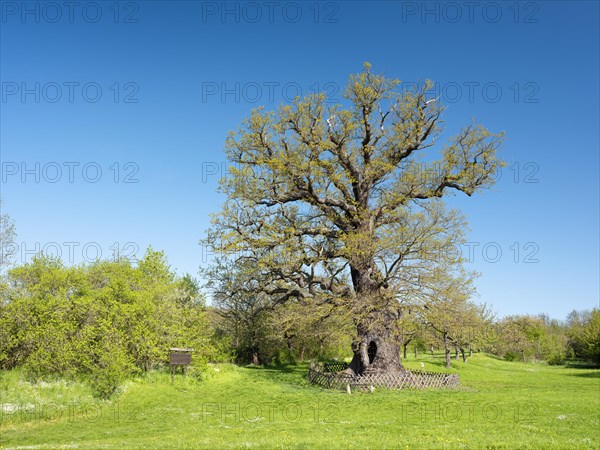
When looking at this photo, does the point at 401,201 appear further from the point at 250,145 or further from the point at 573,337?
the point at 573,337

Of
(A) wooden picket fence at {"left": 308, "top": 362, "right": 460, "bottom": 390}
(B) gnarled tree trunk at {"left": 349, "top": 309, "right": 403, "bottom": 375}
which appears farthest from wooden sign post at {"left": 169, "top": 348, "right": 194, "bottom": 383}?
(B) gnarled tree trunk at {"left": 349, "top": 309, "right": 403, "bottom": 375}

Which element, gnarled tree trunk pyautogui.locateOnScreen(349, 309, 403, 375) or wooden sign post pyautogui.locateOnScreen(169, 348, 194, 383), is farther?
gnarled tree trunk pyautogui.locateOnScreen(349, 309, 403, 375)

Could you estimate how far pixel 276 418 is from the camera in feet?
64.0

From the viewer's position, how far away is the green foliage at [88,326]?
24.8 metres

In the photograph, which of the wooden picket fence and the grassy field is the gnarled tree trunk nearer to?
the wooden picket fence

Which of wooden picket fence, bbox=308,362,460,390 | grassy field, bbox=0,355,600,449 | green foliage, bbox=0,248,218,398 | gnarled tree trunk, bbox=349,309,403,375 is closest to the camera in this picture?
grassy field, bbox=0,355,600,449

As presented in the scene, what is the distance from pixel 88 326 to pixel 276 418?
12985 mm

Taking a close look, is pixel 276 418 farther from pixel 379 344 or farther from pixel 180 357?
pixel 379 344

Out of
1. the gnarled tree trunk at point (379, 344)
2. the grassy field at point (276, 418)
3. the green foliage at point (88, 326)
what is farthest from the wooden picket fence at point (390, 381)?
the green foliage at point (88, 326)

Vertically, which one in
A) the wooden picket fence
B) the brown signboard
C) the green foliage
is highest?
the green foliage

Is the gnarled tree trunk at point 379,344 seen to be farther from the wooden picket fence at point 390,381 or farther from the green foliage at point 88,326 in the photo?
the green foliage at point 88,326

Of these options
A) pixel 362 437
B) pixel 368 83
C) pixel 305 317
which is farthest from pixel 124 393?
pixel 368 83

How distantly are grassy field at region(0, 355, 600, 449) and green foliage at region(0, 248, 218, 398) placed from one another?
4.40 feet

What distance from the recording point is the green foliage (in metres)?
24.8
